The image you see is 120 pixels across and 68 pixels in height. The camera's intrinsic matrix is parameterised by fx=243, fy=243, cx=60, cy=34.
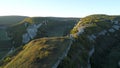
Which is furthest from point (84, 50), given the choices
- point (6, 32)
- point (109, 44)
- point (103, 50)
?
point (6, 32)

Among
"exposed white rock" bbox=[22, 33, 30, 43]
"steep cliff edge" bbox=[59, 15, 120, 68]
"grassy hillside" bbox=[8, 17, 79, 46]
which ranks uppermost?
"steep cliff edge" bbox=[59, 15, 120, 68]

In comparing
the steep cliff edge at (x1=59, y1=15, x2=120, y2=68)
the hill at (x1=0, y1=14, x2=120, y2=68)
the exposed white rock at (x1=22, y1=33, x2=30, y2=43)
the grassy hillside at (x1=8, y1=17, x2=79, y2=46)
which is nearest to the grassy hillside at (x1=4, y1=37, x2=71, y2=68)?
the hill at (x1=0, y1=14, x2=120, y2=68)

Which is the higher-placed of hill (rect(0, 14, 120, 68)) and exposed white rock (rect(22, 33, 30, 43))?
hill (rect(0, 14, 120, 68))

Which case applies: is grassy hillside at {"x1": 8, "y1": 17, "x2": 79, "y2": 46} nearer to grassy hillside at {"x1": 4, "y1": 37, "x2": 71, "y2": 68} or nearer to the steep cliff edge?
the steep cliff edge

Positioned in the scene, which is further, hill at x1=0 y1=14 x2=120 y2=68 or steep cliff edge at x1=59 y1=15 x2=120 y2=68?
steep cliff edge at x1=59 y1=15 x2=120 y2=68

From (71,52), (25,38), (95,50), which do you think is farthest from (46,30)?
(71,52)

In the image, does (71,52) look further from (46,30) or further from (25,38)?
(46,30)

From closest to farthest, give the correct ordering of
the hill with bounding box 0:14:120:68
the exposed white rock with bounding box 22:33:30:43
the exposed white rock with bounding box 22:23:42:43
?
the hill with bounding box 0:14:120:68, the exposed white rock with bounding box 22:33:30:43, the exposed white rock with bounding box 22:23:42:43

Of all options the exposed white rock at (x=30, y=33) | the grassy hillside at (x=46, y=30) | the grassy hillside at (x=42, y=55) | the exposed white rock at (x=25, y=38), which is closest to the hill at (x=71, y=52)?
the grassy hillside at (x=42, y=55)

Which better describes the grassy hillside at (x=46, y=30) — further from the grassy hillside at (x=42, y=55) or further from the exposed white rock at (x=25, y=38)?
the grassy hillside at (x=42, y=55)
